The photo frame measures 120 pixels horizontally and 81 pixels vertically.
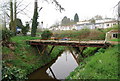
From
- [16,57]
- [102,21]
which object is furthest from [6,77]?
[102,21]

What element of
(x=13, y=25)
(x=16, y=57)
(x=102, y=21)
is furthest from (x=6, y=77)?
(x=102, y=21)

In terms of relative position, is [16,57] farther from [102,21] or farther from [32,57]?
[102,21]

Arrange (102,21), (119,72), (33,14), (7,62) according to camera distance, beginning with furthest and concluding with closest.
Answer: (102,21), (33,14), (7,62), (119,72)

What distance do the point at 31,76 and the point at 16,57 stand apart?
2196mm

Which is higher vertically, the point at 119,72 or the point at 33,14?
the point at 33,14

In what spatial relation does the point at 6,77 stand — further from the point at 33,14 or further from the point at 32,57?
the point at 33,14

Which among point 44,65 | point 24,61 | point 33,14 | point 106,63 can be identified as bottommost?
point 44,65

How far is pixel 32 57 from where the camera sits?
11.0 metres

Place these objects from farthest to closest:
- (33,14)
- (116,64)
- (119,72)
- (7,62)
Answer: (33,14) → (7,62) → (116,64) → (119,72)

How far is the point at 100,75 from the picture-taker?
17.6 feet

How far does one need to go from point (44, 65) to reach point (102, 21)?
1375 inches

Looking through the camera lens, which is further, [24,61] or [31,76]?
[24,61]

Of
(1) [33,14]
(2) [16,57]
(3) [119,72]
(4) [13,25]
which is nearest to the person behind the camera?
(3) [119,72]

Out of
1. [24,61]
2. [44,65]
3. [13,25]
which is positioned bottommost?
[44,65]
